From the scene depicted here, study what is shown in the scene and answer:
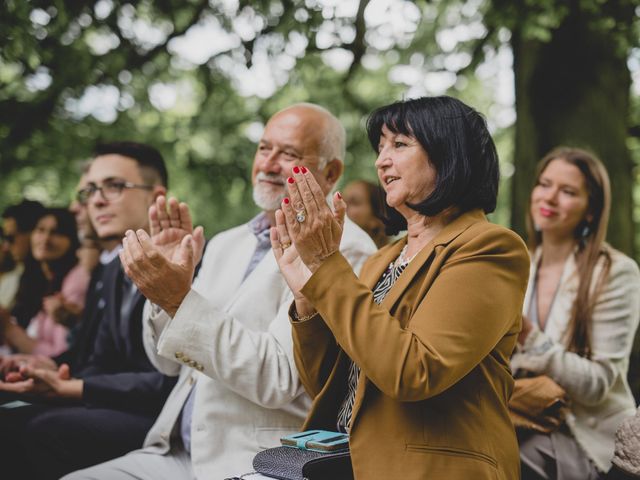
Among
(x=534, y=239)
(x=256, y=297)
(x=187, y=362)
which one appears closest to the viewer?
(x=187, y=362)

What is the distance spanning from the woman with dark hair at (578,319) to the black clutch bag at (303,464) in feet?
4.76

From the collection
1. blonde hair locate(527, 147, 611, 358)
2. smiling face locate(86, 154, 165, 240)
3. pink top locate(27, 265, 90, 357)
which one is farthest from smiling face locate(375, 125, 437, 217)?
pink top locate(27, 265, 90, 357)

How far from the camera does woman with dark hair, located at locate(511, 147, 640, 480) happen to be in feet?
11.4

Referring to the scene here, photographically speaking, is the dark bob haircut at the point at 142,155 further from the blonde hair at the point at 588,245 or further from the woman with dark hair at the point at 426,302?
the blonde hair at the point at 588,245

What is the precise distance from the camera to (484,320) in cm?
208

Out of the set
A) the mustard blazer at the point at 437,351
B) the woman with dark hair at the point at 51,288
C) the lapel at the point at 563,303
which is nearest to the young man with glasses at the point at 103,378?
the woman with dark hair at the point at 51,288

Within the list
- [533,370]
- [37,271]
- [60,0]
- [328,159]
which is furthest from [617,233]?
[37,271]

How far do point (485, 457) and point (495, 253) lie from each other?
1.99 ft

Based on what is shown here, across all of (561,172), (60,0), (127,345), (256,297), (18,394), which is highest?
(60,0)

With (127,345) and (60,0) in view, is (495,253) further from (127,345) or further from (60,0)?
(60,0)

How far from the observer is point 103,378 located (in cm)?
370

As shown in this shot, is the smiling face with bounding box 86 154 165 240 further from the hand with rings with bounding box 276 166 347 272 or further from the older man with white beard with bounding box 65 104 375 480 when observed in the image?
the hand with rings with bounding box 276 166 347 272

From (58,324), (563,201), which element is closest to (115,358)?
(58,324)

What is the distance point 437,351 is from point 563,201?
235cm
